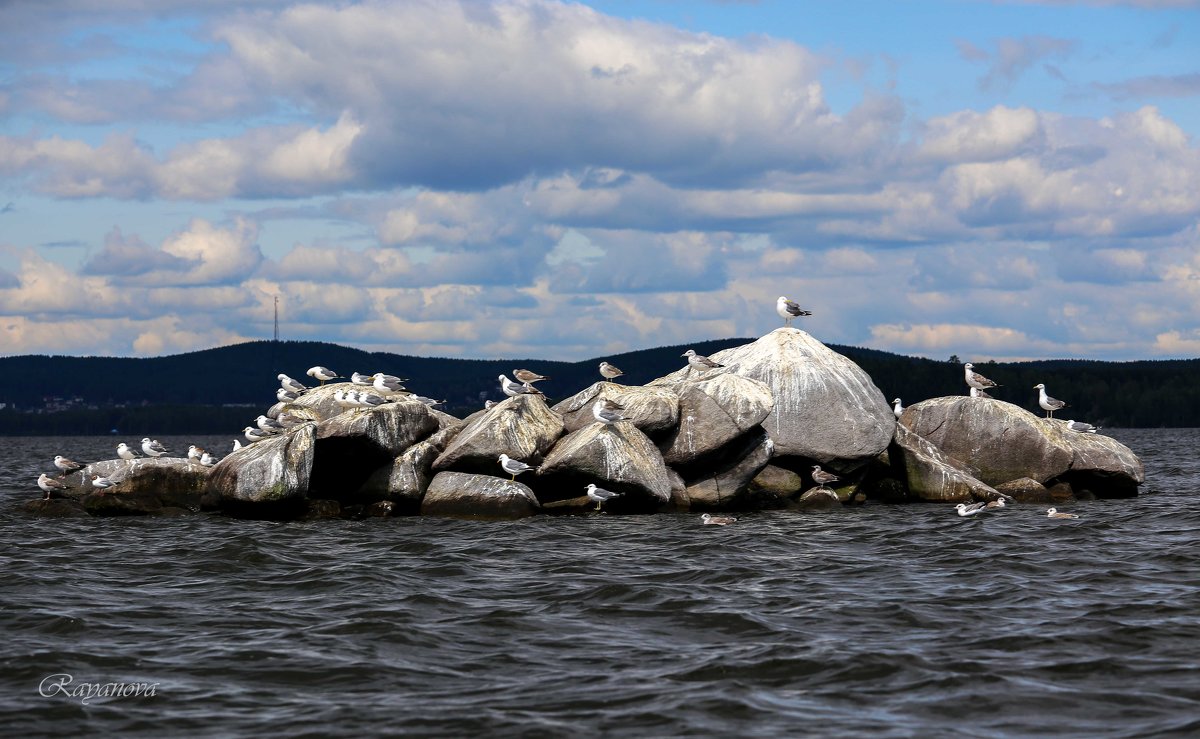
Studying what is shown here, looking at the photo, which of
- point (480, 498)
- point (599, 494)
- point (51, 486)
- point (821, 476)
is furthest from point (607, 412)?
point (51, 486)

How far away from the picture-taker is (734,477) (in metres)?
25.8

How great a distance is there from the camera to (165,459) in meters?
28.0

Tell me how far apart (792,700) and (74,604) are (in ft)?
31.1

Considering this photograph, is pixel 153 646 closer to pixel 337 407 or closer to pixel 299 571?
pixel 299 571

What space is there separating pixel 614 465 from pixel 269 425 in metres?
8.85

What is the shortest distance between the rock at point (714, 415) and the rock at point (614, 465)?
26.7 inches

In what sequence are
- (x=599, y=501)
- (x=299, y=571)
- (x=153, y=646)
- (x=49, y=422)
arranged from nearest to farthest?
(x=153, y=646) < (x=299, y=571) < (x=599, y=501) < (x=49, y=422)

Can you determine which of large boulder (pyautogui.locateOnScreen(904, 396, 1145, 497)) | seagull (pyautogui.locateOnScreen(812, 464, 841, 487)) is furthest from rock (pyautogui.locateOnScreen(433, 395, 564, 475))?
large boulder (pyautogui.locateOnScreen(904, 396, 1145, 497))

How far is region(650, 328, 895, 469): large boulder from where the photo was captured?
26000mm

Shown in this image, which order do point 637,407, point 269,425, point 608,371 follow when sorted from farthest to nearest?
point 608,371 < point 269,425 < point 637,407

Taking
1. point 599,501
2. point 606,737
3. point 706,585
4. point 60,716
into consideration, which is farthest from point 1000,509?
point 60,716

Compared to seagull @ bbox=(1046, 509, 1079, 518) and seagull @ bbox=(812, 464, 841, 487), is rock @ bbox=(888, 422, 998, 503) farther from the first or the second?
seagull @ bbox=(1046, 509, 1079, 518)

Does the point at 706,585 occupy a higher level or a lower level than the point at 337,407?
lower

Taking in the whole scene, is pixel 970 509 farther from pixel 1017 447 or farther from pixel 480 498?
pixel 480 498
